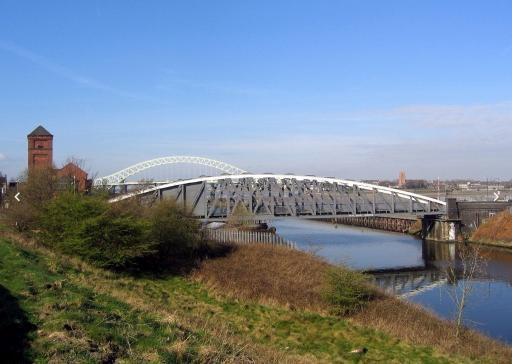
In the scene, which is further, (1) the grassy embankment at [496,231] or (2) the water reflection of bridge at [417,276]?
(1) the grassy embankment at [496,231]

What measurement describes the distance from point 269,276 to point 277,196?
3773cm

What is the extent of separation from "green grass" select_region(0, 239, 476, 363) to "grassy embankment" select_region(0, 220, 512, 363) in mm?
41

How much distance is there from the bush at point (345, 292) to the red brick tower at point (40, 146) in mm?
50602

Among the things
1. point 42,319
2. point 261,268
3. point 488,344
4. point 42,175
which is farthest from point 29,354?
point 42,175

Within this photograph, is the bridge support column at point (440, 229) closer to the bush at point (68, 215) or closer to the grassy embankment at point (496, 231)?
the grassy embankment at point (496, 231)

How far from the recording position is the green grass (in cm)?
1047

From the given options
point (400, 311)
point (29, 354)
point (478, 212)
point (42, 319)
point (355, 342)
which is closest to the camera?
point (29, 354)

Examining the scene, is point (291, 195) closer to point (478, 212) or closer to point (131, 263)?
point (478, 212)

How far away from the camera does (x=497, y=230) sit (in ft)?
216

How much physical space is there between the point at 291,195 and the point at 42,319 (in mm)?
59434

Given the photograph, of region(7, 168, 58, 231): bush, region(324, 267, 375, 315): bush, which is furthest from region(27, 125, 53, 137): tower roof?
region(324, 267, 375, 315): bush

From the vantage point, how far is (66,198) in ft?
95.9

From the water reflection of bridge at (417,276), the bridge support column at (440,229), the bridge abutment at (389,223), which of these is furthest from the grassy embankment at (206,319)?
the bridge abutment at (389,223)

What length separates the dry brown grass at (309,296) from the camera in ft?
66.2
